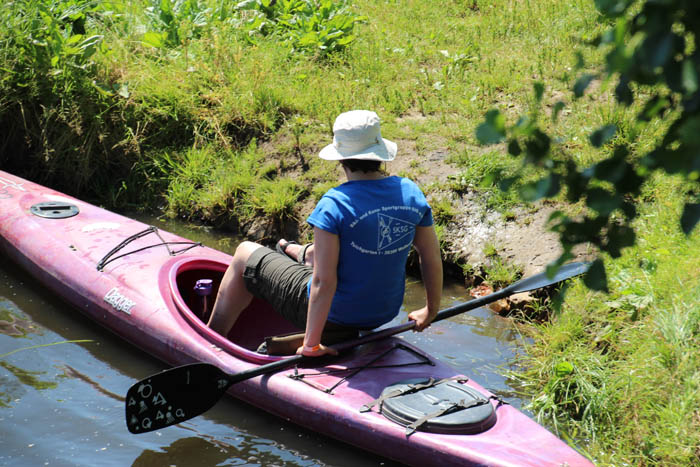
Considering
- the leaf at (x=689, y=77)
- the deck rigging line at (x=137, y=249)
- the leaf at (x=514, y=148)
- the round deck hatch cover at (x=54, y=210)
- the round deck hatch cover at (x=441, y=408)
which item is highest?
the leaf at (x=689, y=77)

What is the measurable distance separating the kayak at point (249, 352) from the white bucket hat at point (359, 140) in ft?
3.38

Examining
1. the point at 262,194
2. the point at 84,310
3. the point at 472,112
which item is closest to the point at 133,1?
the point at 262,194

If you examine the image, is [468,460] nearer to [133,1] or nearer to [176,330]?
[176,330]

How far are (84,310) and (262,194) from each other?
6.36 feet

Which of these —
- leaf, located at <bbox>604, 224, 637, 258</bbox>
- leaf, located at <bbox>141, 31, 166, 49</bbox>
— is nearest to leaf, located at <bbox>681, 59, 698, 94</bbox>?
leaf, located at <bbox>604, 224, 637, 258</bbox>

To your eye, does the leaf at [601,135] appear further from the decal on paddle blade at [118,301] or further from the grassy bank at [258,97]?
the decal on paddle blade at [118,301]

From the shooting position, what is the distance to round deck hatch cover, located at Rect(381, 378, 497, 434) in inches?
126

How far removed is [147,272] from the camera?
461cm

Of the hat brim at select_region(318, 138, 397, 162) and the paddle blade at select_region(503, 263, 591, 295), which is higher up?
the hat brim at select_region(318, 138, 397, 162)

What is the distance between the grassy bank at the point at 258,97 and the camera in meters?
6.24

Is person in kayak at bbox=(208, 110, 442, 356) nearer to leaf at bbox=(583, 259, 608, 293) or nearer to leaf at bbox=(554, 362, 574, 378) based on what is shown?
leaf at bbox=(554, 362, 574, 378)

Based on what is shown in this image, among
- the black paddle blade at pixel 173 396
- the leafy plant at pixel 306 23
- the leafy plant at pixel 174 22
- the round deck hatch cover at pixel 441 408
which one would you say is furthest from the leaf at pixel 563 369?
the leafy plant at pixel 174 22

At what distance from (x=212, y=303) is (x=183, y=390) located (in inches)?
50.3

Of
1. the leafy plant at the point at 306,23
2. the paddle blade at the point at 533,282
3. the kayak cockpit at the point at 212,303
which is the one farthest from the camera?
the leafy plant at the point at 306,23
